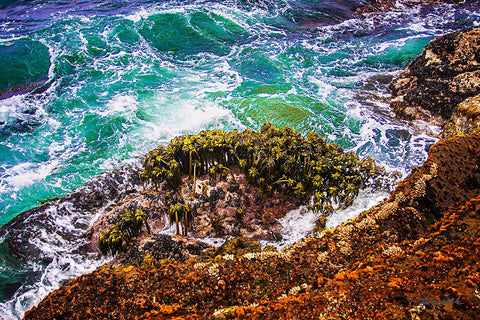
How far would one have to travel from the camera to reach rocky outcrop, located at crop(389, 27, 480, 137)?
58.1 feet

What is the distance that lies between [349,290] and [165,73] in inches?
910

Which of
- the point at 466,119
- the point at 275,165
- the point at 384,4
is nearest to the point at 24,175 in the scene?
the point at 275,165

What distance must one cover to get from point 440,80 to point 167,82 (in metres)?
19.1

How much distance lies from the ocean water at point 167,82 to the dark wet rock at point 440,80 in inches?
54.5

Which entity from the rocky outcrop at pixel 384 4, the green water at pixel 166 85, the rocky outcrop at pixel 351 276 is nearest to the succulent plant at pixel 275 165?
the rocky outcrop at pixel 351 276

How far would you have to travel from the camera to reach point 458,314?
4.09 m

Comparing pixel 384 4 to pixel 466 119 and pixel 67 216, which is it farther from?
pixel 67 216

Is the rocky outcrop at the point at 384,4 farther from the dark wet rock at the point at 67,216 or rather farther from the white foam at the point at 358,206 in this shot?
the dark wet rock at the point at 67,216

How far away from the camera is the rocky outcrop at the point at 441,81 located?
17719 mm

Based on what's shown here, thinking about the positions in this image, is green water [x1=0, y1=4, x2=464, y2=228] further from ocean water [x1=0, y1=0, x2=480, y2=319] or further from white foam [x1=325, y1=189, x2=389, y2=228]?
white foam [x1=325, y1=189, x2=389, y2=228]

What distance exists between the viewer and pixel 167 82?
77.4 feet

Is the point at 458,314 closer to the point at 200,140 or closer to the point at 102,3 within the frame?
the point at 200,140

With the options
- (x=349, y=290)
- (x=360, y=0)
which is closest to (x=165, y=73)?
(x=349, y=290)

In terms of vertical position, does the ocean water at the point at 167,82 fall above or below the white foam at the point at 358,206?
above
